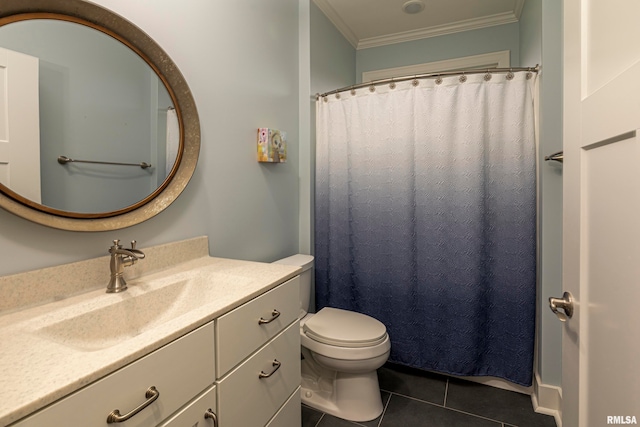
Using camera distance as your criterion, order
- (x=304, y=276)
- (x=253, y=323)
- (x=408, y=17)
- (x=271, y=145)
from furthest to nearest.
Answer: (x=408, y=17) < (x=304, y=276) < (x=271, y=145) < (x=253, y=323)

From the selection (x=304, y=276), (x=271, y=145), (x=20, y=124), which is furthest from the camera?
(x=304, y=276)

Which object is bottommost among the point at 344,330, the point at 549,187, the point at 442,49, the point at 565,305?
the point at 344,330

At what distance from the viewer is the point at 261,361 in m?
1.08

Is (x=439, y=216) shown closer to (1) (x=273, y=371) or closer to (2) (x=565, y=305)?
(2) (x=565, y=305)

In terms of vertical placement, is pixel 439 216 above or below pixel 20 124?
below

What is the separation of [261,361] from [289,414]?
0.35m

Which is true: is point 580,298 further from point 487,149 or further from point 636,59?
point 487,149

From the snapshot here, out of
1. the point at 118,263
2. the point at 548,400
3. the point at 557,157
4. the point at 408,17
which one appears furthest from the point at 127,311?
the point at 408,17

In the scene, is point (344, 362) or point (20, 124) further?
point (344, 362)

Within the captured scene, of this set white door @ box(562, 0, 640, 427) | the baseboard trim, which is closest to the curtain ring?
white door @ box(562, 0, 640, 427)

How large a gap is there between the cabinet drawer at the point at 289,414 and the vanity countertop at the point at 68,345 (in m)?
0.48

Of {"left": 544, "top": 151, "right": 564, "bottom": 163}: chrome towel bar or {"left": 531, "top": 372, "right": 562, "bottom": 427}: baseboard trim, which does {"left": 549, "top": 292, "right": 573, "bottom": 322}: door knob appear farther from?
{"left": 531, "top": 372, "right": 562, "bottom": 427}: baseboard trim

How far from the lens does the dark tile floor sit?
66.5 inches

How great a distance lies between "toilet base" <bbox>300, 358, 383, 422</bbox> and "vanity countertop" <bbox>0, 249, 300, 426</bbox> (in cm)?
90
